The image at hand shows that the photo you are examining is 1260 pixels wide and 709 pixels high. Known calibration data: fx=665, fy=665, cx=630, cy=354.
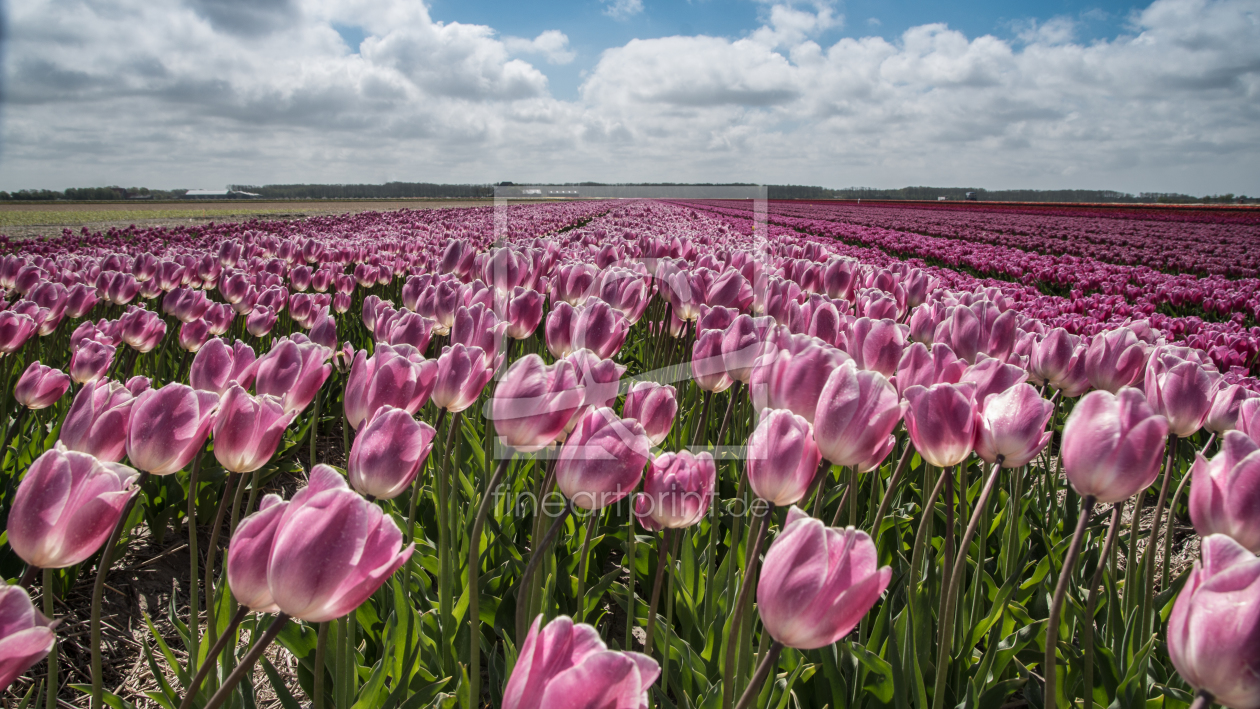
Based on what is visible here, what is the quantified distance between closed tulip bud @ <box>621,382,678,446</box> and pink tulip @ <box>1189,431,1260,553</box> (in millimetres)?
882

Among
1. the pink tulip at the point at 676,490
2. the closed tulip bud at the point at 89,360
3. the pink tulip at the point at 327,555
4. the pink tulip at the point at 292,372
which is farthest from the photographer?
the closed tulip bud at the point at 89,360

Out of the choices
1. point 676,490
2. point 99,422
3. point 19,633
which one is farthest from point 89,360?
point 676,490

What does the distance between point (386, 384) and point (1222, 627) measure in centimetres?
135

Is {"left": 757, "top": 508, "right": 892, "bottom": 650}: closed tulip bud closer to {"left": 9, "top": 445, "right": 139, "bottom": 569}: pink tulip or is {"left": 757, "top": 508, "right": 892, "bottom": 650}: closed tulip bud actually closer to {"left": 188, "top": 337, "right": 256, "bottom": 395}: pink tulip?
{"left": 9, "top": 445, "right": 139, "bottom": 569}: pink tulip

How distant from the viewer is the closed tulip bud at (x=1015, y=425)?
115 centimetres

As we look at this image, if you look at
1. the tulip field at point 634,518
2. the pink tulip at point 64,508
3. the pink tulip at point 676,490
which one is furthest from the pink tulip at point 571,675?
the pink tulip at point 64,508

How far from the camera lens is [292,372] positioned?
1.62 metres

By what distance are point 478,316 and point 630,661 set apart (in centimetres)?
150

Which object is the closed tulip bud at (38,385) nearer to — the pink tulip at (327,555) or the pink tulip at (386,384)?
the pink tulip at (386,384)

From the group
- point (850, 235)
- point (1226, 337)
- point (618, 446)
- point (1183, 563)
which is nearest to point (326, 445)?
point (618, 446)

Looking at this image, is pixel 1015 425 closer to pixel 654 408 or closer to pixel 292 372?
pixel 654 408

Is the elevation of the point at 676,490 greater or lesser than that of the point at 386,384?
lesser

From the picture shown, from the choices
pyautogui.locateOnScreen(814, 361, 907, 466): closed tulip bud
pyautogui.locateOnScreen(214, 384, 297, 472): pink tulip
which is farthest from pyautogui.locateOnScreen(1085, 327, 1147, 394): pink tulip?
pyautogui.locateOnScreen(214, 384, 297, 472): pink tulip

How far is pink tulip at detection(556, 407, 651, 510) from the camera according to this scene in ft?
3.64
